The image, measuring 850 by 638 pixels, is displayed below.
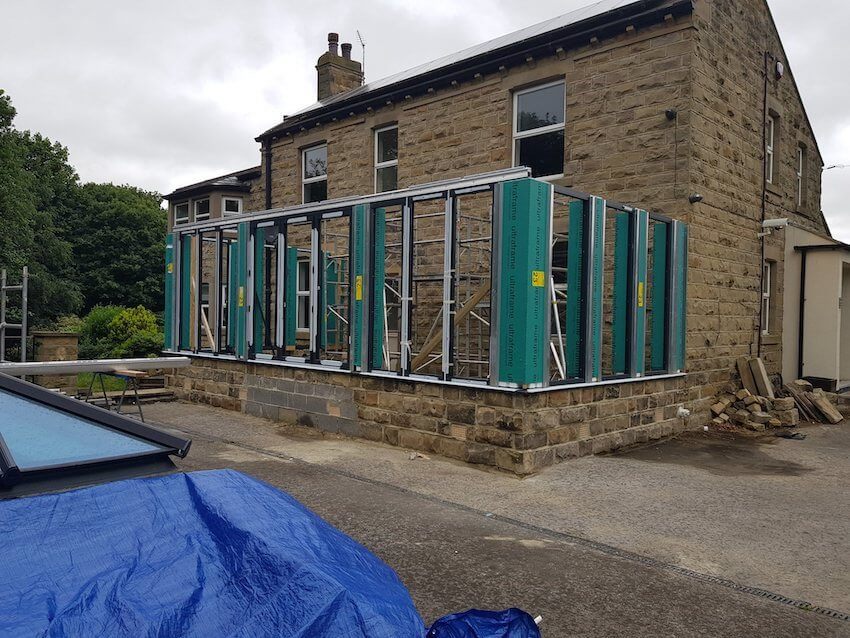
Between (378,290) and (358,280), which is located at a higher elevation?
(358,280)

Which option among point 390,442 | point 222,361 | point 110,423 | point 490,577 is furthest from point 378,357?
point 110,423

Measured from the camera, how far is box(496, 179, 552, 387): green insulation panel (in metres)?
7.55

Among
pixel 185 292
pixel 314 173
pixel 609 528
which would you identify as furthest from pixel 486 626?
pixel 314 173

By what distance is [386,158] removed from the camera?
14.2 meters

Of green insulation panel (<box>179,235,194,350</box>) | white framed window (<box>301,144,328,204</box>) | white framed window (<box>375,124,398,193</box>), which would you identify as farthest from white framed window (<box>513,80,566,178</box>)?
green insulation panel (<box>179,235,194,350</box>)

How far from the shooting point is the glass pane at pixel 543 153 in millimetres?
11391

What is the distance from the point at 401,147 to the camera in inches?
534

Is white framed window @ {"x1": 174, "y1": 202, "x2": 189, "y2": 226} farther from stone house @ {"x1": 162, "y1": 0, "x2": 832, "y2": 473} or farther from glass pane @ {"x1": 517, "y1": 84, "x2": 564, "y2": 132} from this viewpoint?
glass pane @ {"x1": 517, "y1": 84, "x2": 564, "y2": 132}

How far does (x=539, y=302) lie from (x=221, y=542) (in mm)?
5798

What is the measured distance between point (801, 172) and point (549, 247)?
9.44 meters

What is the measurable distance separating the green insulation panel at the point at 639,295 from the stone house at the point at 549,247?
3 cm

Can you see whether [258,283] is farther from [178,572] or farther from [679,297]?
[178,572]

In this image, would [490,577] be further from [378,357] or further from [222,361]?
[222,361]

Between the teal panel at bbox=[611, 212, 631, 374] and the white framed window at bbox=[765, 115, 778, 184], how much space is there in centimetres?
493
